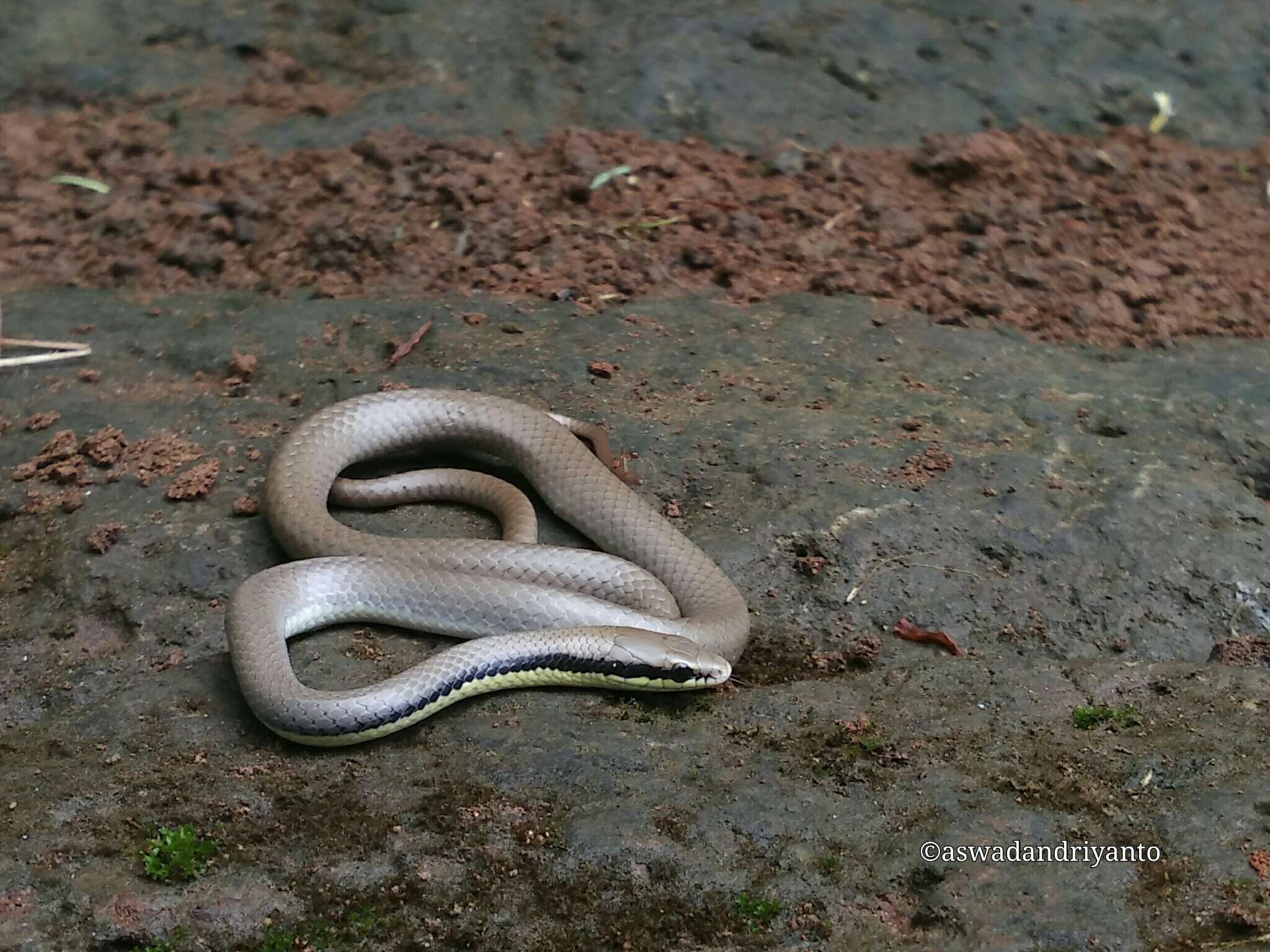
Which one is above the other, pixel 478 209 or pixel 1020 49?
pixel 1020 49

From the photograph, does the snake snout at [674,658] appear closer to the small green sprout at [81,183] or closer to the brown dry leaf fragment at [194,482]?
the brown dry leaf fragment at [194,482]

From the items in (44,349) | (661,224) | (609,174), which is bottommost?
(44,349)

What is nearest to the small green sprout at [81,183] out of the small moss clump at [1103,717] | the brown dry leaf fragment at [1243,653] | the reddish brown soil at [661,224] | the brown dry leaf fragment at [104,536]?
the reddish brown soil at [661,224]

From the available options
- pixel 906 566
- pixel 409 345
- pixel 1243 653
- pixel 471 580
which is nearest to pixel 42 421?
pixel 409 345

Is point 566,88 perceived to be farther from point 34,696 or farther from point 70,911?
point 70,911

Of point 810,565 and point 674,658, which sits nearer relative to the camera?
point 674,658

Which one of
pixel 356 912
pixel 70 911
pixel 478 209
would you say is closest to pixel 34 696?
pixel 70 911

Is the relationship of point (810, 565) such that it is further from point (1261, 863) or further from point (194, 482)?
point (194, 482)
